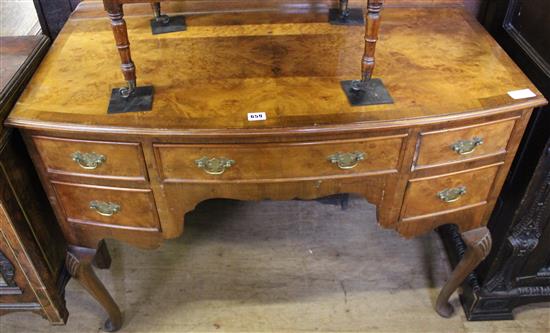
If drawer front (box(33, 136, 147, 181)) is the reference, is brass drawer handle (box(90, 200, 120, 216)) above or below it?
below

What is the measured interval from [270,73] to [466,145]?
516 millimetres

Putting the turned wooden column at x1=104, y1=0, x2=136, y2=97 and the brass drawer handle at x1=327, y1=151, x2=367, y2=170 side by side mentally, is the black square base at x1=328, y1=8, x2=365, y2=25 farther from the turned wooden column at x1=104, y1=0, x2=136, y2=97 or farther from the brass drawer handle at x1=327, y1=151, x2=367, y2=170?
the turned wooden column at x1=104, y1=0, x2=136, y2=97

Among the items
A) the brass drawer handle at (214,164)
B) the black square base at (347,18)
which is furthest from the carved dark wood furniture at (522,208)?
the brass drawer handle at (214,164)

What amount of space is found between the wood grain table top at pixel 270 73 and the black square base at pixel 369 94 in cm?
2

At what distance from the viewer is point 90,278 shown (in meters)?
1.39

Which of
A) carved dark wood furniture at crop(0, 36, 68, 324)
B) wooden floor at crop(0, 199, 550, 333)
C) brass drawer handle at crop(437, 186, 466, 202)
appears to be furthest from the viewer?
wooden floor at crop(0, 199, 550, 333)

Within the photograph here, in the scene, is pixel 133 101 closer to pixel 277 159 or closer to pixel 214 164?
pixel 214 164

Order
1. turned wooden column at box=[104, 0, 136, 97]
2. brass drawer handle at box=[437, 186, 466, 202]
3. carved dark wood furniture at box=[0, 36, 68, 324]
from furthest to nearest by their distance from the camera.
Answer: brass drawer handle at box=[437, 186, 466, 202], carved dark wood furniture at box=[0, 36, 68, 324], turned wooden column at box=[104, 0, 136, 97]

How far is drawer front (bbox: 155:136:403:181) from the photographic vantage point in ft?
3.61

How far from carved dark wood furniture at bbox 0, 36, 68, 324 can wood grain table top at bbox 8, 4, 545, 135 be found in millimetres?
57

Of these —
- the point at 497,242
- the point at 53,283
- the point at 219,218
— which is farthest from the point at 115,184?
the point at 497,242

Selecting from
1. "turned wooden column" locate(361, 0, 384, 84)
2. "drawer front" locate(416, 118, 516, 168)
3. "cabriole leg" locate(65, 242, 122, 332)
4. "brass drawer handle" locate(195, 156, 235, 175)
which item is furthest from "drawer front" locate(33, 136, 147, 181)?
"drawer front" locate(416, 118, 516, 168)

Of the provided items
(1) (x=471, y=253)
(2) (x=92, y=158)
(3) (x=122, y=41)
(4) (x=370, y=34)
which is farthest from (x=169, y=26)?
(1) (x=471, y=253)

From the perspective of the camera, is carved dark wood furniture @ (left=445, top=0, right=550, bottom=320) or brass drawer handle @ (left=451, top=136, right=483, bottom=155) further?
carved dark wood furniture @ (left=445, top=0, right=550, bottom=320)
